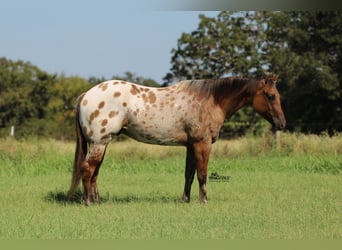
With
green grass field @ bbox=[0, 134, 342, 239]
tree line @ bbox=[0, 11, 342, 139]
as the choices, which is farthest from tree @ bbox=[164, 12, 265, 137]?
green grass field @ bbox=[0, 134, 342, 239]

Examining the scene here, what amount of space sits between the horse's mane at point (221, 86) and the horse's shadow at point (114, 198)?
6.05 ft

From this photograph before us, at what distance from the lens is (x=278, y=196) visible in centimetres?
1003

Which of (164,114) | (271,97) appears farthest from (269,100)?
(164,114)

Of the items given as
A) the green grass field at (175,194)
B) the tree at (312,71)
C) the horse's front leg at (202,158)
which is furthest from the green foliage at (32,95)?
the horse's front leg at (202,158)

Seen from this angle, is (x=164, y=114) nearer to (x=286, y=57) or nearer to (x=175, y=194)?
(x=175, y=194)

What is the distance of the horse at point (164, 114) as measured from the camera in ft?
28.5

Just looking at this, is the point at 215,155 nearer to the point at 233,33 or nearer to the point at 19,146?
the point at 19,146

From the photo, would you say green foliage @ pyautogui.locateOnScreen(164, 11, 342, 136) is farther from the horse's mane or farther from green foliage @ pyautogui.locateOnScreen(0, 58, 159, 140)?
the horse's mane

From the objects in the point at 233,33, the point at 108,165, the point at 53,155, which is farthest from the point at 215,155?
the point at 233,33

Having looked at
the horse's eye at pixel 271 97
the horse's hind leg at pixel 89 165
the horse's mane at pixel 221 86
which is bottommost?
the horse's hind leg at pixel 89 165

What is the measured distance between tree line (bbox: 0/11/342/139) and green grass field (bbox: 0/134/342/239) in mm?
12781

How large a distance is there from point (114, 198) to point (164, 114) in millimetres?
1891

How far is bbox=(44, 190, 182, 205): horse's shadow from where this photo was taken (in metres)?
A: 9.20

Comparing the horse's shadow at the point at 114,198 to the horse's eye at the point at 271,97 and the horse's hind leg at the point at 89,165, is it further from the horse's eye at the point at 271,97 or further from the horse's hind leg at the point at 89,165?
the horse's eye at the point at 271,97
